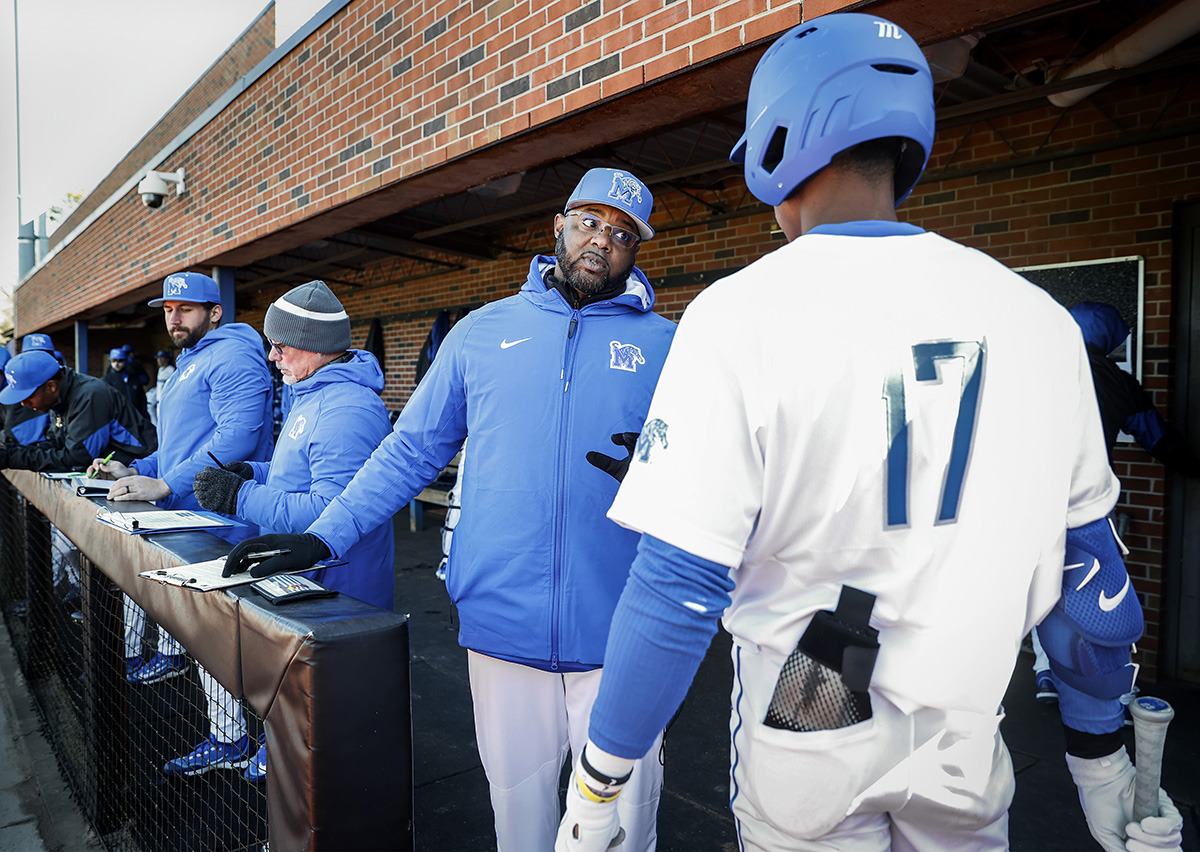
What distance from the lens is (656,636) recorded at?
3.25 feet

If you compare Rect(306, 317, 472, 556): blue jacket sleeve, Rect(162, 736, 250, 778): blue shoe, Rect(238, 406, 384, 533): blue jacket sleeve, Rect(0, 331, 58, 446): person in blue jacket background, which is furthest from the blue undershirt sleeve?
Rect(0, 331, 58, 446): person in blue jacket background

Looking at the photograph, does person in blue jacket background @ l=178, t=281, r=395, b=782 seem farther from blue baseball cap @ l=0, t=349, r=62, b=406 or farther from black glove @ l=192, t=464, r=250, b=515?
blue baseball cap @ l=0, t=349, r=62, b=406

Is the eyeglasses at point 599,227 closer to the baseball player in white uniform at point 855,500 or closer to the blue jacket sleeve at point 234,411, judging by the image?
the baseball player in white uniform at point 855,500

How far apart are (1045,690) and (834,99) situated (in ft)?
12.5

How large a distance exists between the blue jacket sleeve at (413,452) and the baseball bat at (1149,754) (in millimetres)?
1604

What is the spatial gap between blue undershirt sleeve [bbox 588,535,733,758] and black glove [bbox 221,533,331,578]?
0.88 metres

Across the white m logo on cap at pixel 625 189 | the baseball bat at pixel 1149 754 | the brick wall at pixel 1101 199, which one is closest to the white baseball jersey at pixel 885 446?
the baseball bat at pixel 1149 754

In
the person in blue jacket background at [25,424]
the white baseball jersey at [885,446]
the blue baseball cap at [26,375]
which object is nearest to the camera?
the white baseball jersey at [885,446]

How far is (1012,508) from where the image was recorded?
3.26 feet

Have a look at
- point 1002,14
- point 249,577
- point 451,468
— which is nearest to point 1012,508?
point 249,577

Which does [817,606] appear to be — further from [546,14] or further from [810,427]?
[546,14]

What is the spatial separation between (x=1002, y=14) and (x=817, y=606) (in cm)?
212

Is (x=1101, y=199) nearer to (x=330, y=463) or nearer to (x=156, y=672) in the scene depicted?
(x=330, y=463)

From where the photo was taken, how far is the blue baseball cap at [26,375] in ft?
13.7
